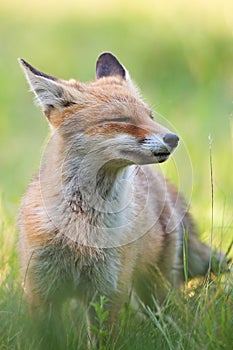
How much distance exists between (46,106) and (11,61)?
7598 millimetres

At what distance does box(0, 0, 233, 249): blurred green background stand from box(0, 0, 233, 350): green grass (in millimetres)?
19

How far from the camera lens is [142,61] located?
12969 mm

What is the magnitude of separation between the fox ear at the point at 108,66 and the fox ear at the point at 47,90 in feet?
2.08

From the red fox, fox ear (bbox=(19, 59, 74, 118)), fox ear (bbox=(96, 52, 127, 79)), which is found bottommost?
the red fox

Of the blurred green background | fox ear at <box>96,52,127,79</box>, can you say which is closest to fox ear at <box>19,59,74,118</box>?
fox ear at <box>96,52,127,79</box>

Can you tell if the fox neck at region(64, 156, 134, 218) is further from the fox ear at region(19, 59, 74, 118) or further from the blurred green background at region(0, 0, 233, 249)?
the blurred green background at region(0, 0, 233, 249)

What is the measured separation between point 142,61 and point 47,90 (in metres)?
7.82

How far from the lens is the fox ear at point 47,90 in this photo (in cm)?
523

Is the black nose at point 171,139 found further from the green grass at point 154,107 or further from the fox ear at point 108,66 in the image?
the fox ear at point 108,66

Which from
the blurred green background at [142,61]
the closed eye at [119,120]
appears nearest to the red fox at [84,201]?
the closed eye at [119,120]

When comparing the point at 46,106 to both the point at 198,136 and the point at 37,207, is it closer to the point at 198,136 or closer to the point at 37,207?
the point at 37,207

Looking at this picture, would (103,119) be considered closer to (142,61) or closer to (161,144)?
(161,144)

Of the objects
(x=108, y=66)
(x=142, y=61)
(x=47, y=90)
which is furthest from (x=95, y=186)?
(x=142, y=61)

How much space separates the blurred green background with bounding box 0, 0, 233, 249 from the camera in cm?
983
